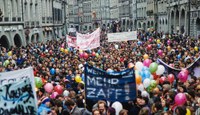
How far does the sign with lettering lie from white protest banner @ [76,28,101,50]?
14.6 meters

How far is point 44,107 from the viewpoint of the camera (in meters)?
10.3

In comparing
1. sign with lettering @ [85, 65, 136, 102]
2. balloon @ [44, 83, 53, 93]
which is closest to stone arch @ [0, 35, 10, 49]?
balloon @ [44, 83, 53, 93]

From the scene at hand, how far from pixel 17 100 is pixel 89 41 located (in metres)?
16.3

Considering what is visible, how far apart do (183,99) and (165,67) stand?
17.0ft

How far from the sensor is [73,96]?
1109 centimetres

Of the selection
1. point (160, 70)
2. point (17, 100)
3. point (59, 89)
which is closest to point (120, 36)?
point (160, 70)

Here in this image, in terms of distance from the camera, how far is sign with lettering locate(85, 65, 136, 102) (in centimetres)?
1053

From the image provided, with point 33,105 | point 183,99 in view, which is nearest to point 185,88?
point 183,99

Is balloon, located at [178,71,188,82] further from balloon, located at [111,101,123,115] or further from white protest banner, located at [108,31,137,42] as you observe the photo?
white protest banner, located at [108,31,137,42]

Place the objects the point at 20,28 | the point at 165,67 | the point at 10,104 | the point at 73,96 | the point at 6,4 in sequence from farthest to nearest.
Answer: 1. the point at 20,28
2. the point at 6,4
3. the point at 165,67
4. the point at 73,96
5. the point at 10,104

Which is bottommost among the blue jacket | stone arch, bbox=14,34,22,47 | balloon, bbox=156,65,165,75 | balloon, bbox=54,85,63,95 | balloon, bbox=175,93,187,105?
the blue jacket

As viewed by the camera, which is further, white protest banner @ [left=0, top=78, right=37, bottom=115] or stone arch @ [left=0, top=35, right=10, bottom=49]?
stone arch @ [left=0, top=35, right=10, bottom=49]

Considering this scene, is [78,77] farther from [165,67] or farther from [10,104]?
[10,104]

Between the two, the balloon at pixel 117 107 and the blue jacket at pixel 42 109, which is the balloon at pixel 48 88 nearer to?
the blue jacket at pixel 42 109
